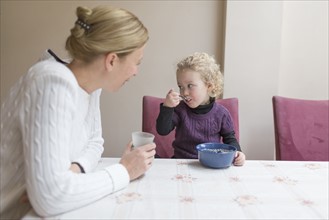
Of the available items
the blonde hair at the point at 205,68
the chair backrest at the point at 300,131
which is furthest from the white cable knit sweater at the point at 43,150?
the chair backrest at the point at 300,131

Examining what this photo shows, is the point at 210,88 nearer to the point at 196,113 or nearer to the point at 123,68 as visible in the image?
the point at 196,113

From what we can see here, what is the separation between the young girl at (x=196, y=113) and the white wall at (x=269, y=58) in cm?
57

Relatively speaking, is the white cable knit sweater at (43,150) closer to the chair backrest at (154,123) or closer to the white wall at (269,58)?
the chair backrest at (154,123)

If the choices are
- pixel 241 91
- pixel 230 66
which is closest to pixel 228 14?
pixel 230 66

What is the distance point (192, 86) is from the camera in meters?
1.77

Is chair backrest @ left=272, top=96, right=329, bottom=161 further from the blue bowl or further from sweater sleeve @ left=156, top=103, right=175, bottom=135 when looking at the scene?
the blue bowl

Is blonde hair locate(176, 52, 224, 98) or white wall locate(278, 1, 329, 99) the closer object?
blonde hair locate(176, 52, 224, 98)

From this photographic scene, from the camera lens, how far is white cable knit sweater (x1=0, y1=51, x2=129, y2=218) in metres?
0.91

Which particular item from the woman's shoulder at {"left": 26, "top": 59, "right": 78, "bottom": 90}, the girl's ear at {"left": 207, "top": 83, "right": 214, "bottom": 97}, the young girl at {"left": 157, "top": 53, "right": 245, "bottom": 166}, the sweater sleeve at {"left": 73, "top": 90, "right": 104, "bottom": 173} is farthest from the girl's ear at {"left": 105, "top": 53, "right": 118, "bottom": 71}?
the girl's ear at {"left": 207, "top": 83, "right": 214, "bottom": 97}

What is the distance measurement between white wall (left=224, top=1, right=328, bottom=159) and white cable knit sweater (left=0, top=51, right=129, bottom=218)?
1503mm

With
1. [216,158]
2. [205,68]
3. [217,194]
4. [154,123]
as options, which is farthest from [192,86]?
[217,194]

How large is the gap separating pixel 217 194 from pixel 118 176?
0.30 m

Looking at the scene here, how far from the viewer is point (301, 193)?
3.75 feet

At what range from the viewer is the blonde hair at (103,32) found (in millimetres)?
1019
